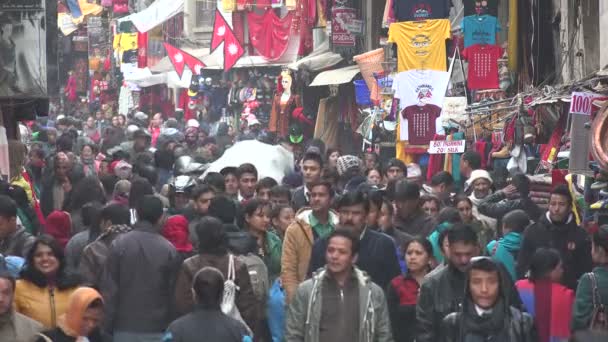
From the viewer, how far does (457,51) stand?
23219 millimetres

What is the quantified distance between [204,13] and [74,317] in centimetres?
4243

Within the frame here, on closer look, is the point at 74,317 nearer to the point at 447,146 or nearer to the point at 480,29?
the point at 447,146

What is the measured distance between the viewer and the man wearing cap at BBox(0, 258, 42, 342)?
7309mm

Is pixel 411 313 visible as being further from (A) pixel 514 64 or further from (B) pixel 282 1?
(B) pixel 282 1

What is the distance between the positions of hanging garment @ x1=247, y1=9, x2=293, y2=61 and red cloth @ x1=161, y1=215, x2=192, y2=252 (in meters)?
26.7

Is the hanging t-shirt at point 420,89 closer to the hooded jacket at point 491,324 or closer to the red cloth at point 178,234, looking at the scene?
the red cloth at point 178,234

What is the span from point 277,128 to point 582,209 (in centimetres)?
1906

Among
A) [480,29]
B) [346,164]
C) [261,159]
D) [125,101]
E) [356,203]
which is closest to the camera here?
[356,203]

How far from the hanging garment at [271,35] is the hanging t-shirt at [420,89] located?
14656 mm

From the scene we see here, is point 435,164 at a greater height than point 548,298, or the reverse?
point 548,298

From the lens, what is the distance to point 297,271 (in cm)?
965

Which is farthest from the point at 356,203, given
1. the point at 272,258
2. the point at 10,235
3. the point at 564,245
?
the point at 10,235

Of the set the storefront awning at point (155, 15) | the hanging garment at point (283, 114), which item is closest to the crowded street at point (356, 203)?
the hanging garment at point (283, 114)

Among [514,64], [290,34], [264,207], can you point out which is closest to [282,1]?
[290,34]
